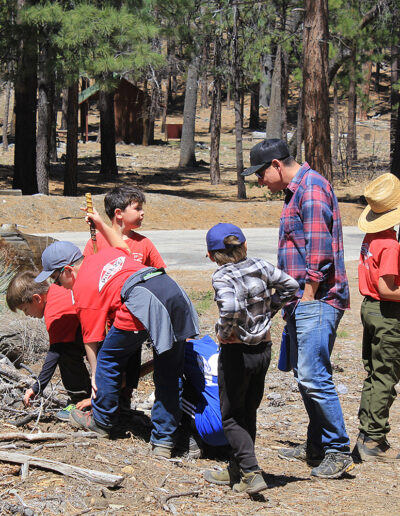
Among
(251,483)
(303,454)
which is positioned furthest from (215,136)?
(251,483)

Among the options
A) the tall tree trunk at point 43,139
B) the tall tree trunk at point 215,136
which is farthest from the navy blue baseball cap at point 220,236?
the tall tree trunk at point 215,136

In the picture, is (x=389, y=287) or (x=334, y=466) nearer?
(x=334, y=466)

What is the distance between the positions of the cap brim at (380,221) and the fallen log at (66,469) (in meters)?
2.02

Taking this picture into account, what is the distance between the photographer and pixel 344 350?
24.6 ft

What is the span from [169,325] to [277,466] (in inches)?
41.9

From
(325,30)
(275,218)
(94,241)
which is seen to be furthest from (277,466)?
(275,218)

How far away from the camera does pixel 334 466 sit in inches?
159

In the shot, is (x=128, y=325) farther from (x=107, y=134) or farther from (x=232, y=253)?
(x=107, y=134)

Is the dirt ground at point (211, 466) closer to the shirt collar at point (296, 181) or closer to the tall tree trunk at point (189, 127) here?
the shirt collar at point (296, 181)

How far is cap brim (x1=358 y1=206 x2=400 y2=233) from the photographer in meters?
4.45

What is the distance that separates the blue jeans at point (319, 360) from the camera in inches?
156

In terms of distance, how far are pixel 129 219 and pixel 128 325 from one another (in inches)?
36.9

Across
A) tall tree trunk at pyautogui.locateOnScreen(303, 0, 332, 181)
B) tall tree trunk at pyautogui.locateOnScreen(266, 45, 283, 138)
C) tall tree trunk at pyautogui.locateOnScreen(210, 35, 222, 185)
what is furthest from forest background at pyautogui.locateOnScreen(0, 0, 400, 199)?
tall tree trunk at pyautogui.locateOnScreen(266, 45, 283, 138)

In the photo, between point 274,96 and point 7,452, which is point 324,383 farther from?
point 274,96
